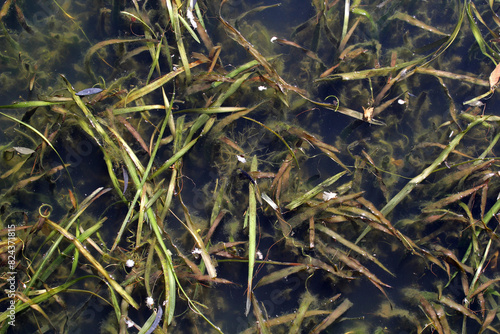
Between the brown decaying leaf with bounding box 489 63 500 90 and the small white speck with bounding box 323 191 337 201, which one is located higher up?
the brown decaying leaf with bounding box 489 63 500 90

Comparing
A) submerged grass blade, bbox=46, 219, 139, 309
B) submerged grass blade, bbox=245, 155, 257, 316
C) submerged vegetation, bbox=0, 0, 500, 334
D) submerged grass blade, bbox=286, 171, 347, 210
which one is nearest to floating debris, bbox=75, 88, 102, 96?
submerged vegetation, bbox=0, 0, 500, 334

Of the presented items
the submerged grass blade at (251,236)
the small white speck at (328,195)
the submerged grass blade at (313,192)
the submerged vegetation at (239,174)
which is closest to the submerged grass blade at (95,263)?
the submerged vegetation at (239,174)

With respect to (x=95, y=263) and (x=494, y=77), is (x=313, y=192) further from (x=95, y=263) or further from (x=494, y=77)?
(x=494, y=77)

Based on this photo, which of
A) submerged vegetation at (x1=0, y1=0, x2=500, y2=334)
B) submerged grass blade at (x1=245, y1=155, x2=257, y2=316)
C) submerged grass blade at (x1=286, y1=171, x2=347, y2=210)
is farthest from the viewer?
submerged grass blade at (x1=286, y1=171, x2=347, y2=210)

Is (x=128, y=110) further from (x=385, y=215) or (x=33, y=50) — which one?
(x=385, y=215)

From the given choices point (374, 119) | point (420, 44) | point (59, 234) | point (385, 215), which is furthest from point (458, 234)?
point (59, 234)

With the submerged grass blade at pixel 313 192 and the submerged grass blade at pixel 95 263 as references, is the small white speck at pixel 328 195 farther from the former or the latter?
the submerged grass blade at pixel 95 263

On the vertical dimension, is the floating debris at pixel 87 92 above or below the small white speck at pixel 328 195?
above

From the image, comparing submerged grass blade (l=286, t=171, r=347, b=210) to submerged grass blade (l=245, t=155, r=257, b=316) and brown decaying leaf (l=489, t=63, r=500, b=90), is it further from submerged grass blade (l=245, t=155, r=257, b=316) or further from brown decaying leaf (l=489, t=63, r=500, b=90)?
brown decaying leaf (l=489, t=63, r=500, b=90)
